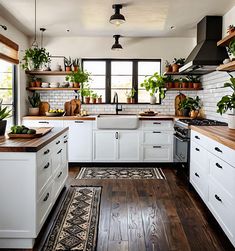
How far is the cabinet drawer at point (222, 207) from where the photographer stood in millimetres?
2314

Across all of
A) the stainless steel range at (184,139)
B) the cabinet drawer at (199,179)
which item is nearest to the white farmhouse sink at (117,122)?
the stainless steel range at (184,139)

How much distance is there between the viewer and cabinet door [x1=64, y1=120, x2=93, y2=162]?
521cm

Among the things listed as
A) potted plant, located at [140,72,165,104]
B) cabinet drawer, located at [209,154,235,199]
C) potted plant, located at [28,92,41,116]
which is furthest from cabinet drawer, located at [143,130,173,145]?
cabinet drawer, located at [209,154,235,199]

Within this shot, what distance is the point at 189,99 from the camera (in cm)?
544

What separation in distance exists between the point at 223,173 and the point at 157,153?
8.99 ft

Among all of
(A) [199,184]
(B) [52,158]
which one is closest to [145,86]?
(A) [199,184]

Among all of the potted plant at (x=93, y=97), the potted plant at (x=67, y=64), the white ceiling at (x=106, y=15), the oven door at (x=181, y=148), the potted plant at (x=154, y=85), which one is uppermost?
the white ceiling at (x=106, y=15)

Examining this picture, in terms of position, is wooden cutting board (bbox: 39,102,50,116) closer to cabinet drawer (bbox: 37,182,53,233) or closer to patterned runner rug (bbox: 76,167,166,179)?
patterned runner rug (bbox: 76,167,166,179)

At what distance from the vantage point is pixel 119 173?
486cm

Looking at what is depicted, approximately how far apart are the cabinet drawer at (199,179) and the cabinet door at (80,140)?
6.63ft

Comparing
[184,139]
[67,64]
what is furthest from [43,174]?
[67,64]

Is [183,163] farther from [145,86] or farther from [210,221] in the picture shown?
[145,86]

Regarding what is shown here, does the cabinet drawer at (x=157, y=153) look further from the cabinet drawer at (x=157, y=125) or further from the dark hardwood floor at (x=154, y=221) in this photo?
the dark hardwood floor at (x=154, y=221)

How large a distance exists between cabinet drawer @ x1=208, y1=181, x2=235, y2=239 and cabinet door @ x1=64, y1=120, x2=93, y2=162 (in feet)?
8.87
